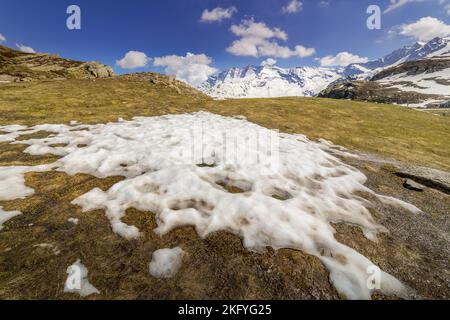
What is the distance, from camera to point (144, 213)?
727cm

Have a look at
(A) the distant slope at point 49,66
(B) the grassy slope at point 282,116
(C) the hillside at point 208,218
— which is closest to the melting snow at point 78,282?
(C) the hillside at point 208,218

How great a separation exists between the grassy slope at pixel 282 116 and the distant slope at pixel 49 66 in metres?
26.5

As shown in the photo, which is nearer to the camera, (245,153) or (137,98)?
(245,153)

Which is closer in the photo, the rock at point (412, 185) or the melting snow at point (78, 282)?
the melting snow at point (78, 282)

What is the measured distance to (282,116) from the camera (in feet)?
85.1

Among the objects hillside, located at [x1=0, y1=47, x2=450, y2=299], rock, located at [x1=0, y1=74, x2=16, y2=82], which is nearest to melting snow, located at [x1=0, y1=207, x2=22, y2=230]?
hillside, located at [x1=0, y1=47, x2=450, y2=299]

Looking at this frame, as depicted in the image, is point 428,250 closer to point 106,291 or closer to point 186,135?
point 106,291

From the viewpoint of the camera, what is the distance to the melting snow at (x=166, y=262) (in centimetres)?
524

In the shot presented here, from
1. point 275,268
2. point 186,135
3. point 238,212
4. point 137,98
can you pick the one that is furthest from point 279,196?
point 137,98

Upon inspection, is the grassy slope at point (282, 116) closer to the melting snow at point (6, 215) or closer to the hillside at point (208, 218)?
the hillside at point (208, 218)

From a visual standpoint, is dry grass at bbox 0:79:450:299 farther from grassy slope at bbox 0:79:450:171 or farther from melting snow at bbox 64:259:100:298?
grassy slope at bbox 0:79:450:171

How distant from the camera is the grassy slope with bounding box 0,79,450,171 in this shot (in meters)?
18.7

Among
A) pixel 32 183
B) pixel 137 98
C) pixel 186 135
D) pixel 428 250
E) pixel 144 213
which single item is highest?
pixel 137 98

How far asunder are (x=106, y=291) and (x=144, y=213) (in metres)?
2.71
